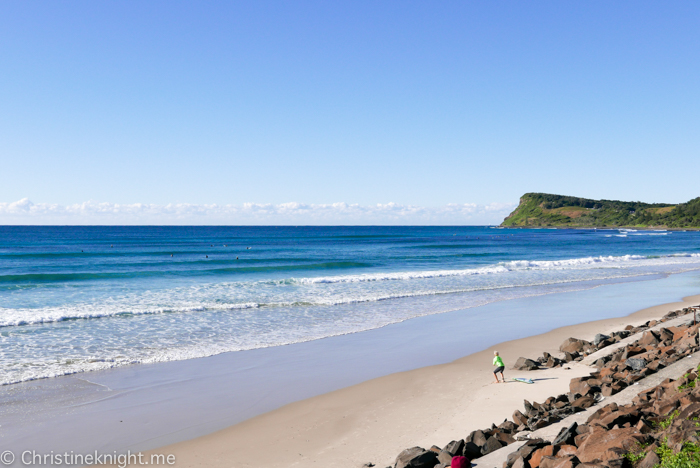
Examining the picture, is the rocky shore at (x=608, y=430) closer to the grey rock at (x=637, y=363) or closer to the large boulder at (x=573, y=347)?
the grey rock at (x=637, y=363)

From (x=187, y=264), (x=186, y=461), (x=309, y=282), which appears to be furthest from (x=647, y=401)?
(x=187, y=264)

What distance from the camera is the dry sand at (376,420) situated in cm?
754

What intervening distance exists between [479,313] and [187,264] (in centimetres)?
3067

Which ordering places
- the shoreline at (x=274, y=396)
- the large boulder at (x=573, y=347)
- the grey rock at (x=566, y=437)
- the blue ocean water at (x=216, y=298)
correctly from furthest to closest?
the blue ocean water at (x=216, y=298), the large boulder at (x=573, y=347), the shoreline at (x=274, y=396), the grey rock at (x=566, y=437)

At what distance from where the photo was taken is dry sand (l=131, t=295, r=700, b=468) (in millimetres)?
7539

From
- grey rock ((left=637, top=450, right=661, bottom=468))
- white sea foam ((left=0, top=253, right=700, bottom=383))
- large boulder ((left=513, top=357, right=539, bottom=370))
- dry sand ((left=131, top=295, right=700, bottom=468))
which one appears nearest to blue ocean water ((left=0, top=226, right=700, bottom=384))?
white sea foam ((left=0, top=253, right=700, bottom=383))

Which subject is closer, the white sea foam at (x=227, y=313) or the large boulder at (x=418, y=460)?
the large boulder at (x=418, y=460)

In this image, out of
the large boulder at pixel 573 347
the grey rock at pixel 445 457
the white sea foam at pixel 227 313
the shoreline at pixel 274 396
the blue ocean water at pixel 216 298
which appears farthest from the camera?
the blue ocean water at pixel 216 298

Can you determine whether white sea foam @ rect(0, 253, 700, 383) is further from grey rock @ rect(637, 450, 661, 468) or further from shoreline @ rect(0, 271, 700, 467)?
grey rock @ rect(637, 450, 661, 468)

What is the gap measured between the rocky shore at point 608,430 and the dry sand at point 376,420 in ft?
2.57

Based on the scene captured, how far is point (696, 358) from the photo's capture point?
829 cm

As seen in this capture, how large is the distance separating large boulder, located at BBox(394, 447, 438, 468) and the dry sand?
2.18 feet

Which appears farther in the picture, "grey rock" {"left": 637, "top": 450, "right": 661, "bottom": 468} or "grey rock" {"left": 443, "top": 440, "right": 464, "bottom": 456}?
"grey rock" {"left": 443, "top": 440, "right": 464, "bottom": 456}

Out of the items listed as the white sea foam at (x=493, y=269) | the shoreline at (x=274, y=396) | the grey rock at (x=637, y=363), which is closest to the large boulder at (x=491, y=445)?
the shoreline at (x=274, y=396)
